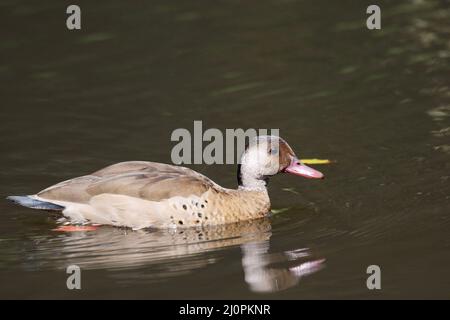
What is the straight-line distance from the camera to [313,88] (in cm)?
1408

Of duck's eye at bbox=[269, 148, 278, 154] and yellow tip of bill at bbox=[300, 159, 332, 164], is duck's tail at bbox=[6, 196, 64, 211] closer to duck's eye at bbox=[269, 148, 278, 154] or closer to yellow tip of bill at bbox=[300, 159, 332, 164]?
duck's eye at bbox=[269, 148, 278, 154]

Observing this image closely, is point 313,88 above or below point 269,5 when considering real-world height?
below

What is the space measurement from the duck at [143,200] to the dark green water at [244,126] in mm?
192

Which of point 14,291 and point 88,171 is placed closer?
point 14,291

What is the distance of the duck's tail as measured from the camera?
10.2 metres

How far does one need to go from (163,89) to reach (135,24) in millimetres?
2710

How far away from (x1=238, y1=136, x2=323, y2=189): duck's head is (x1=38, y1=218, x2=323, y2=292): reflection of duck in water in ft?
1.65

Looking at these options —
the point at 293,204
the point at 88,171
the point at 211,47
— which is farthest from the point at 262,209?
the point at 211,47

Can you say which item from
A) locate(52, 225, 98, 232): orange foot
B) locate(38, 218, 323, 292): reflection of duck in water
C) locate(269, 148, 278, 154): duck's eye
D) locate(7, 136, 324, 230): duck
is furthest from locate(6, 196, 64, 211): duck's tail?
locate(269, 148, 278, 154): duck's eye

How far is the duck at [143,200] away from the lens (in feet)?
33.6

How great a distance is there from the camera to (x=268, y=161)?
10641 millimetres

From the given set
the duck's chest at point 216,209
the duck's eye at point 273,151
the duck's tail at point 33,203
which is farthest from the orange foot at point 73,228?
the duck's eye at point 273,151
